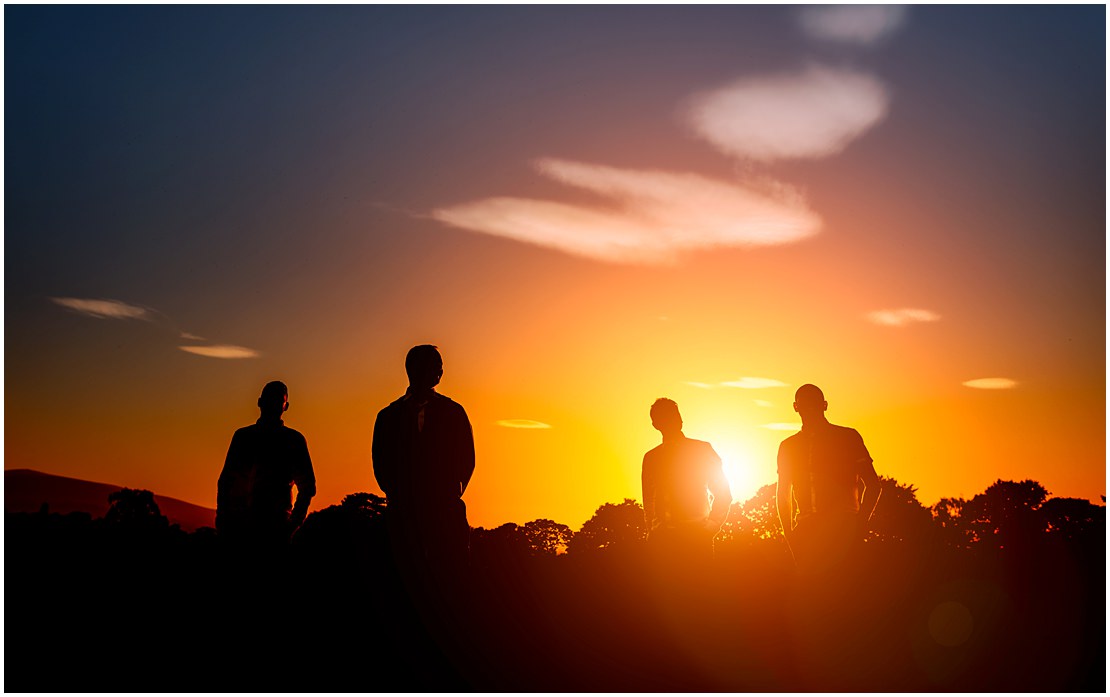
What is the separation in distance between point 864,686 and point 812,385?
2956mm

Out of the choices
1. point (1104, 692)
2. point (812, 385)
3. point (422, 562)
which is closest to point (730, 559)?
point (812, 385)

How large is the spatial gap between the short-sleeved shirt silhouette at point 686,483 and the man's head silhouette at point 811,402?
1.07 metres

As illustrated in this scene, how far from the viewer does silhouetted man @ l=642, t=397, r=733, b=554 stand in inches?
341

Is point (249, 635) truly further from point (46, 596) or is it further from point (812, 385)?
point (812, 385)

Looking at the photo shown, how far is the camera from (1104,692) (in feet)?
22.2

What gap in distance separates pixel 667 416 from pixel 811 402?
153cm

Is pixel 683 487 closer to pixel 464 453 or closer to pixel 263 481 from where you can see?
pixel 464 453

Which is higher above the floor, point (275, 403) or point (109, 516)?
point (275, 403)

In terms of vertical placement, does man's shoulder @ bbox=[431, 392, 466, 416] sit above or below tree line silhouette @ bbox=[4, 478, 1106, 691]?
above

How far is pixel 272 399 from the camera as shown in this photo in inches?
292

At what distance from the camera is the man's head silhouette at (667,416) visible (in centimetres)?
879

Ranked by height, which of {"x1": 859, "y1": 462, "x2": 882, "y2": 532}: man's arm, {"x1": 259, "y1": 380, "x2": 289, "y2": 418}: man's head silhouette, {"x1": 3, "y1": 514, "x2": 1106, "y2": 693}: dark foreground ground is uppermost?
{"x1": 259, "y1": 380, "x2": 289, "y2": 418}: man's head silhouette

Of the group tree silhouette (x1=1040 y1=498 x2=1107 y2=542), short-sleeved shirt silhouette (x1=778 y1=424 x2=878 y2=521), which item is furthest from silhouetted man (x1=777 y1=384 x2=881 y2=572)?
tree silhouette (x1=1040 y1=498 x2=1107 y2=542)

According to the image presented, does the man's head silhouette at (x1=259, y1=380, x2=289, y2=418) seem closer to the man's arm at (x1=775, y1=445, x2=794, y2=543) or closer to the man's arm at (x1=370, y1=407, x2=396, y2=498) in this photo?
the man's arm at (x1=370, y1=407, x2=396, y2=498)
